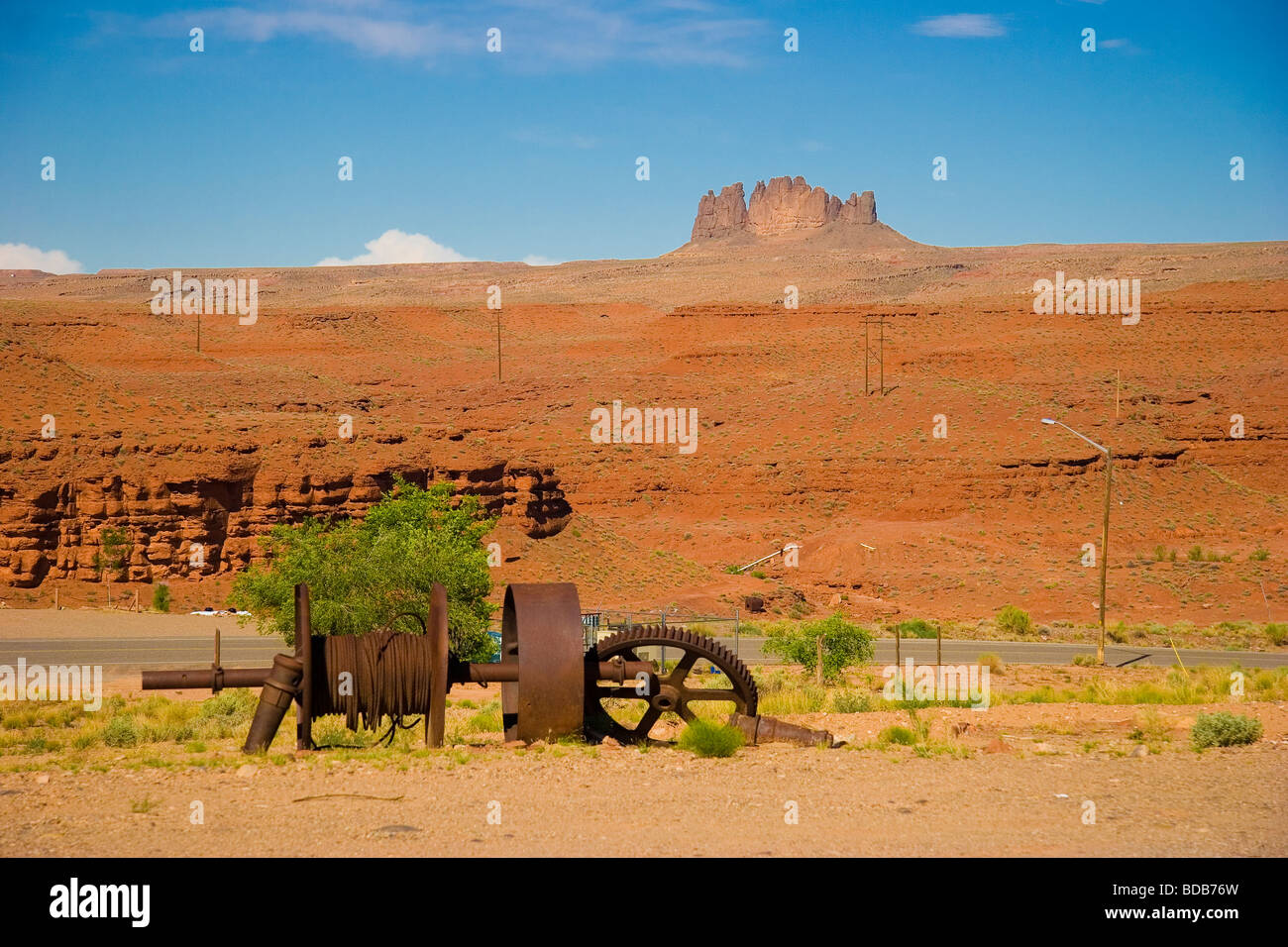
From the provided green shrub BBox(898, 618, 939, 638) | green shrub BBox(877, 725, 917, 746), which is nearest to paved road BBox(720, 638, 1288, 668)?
green shrub BBox(898, 618, 939, 638)

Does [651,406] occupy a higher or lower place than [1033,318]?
lower

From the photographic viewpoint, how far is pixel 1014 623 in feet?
143

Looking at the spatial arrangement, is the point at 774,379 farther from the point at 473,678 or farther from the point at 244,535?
the point at 473,678

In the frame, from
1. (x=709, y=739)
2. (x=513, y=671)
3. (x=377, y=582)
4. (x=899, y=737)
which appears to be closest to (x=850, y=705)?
(x=899, y=737)

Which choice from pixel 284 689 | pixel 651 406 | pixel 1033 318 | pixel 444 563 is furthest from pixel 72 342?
pixel 284 689

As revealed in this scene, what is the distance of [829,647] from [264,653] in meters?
13.3

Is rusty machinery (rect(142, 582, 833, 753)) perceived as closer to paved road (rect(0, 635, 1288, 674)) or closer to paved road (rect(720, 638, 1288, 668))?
paved road (rect(0, 635, 1288, 674))

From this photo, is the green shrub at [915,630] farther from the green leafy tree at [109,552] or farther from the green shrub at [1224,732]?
the green shrub at [1224,732]

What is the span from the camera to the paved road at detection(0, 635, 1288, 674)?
27.9m

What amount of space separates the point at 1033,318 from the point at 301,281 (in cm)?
12163

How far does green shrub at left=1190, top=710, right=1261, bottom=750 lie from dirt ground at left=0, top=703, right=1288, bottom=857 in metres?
0.17

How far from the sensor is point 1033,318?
110562mm

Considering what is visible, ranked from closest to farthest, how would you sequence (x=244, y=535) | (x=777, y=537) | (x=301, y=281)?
(x=244, y=535) → (x=777, y=537) → (x=301, y=281)
